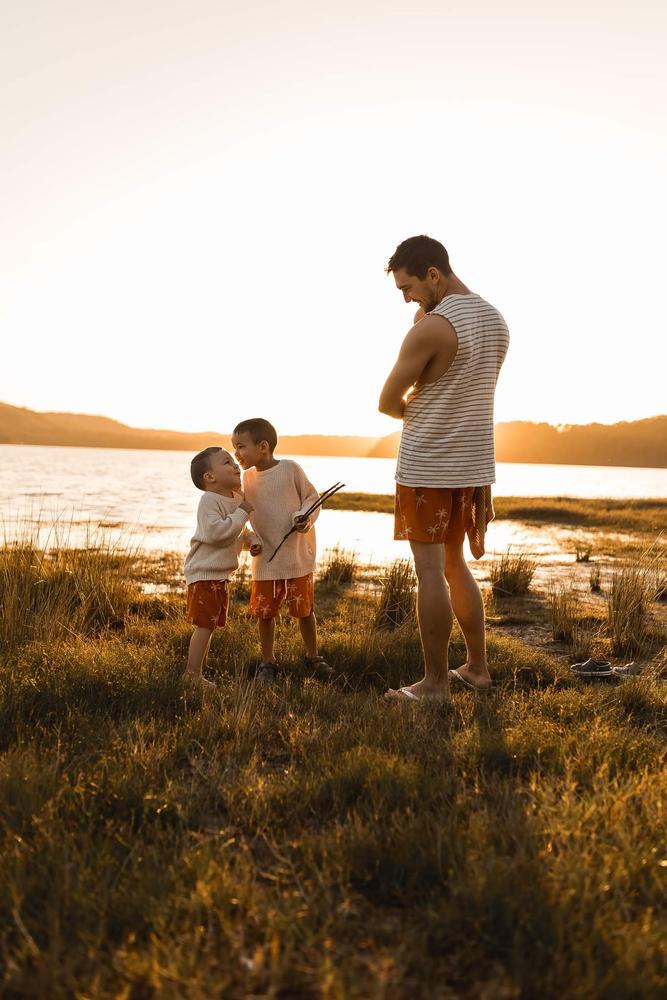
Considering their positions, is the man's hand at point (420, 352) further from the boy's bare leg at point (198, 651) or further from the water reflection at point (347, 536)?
the water reflection at point (347, 536)

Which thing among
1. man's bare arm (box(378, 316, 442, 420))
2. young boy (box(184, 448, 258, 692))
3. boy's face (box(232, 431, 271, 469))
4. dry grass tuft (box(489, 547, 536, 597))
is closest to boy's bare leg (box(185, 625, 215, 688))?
young boy (box(184, 448, 258, 692))

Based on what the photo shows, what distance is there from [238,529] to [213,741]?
1420mm

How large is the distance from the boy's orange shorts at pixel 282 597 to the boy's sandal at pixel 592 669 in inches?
69.3

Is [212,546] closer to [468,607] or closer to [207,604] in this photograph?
[207,604]

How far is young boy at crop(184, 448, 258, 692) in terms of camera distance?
13.8ft

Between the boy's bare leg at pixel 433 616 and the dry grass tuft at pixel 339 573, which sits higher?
the boy's bare leg at pixel 433 616

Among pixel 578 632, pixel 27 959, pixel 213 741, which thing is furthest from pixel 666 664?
pixel 27 959

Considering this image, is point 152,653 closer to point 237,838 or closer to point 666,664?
point 237,838

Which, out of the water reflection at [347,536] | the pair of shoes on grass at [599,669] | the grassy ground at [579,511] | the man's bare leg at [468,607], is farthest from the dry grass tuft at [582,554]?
the man's bare leg at [468,607]

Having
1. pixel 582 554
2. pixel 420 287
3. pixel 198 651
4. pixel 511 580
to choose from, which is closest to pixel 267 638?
pixel 198 651

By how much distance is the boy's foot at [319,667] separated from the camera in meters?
4.39

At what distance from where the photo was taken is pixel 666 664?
4.86 m

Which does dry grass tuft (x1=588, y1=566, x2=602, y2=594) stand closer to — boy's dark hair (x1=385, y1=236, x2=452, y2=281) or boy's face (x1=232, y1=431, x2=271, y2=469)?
boy's face (x1=232, y1=431, x2=271, y2=469)

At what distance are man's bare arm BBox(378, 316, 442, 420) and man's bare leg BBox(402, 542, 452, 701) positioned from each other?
0.83 m
